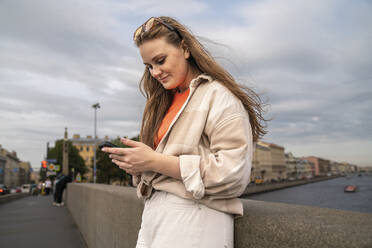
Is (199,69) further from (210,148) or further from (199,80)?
(210,148)

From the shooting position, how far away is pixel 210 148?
4.07 feet

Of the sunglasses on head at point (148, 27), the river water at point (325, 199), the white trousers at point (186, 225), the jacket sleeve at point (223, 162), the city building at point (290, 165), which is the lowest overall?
the river water at point (325, 199)

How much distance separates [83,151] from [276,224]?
106321 millimetres

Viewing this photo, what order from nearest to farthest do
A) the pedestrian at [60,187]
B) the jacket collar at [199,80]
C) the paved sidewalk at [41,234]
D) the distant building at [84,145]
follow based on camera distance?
the jacket collar at [199,80]
the paved sidewalk at [41,234]
the pedestrian at [60,187]
the distant building at [84,145]

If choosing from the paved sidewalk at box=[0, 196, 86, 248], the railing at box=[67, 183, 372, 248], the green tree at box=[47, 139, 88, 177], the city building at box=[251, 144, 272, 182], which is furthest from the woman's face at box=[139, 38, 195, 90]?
the city building at box=[251, 144, 272, 182]

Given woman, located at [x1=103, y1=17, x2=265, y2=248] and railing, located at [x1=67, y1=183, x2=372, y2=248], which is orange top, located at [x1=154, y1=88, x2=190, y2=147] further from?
railing, located at [x1=67, y1=183, x2=372, y2=248]

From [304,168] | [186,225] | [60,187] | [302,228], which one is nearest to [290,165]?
[304,168]

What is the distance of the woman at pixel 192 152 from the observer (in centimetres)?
116

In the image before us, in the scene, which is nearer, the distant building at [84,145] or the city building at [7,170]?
the distant building at [84,145]

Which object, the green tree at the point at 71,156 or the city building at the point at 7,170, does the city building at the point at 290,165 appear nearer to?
the green tree at the point at 71,156

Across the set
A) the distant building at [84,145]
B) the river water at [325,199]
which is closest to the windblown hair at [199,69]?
the river water at [325,199]

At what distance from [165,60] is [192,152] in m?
0.47

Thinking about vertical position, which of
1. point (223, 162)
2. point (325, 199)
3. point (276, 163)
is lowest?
point (325, 199)

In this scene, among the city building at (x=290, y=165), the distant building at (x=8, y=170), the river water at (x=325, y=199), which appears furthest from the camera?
the city building at (x=290, y=165)
